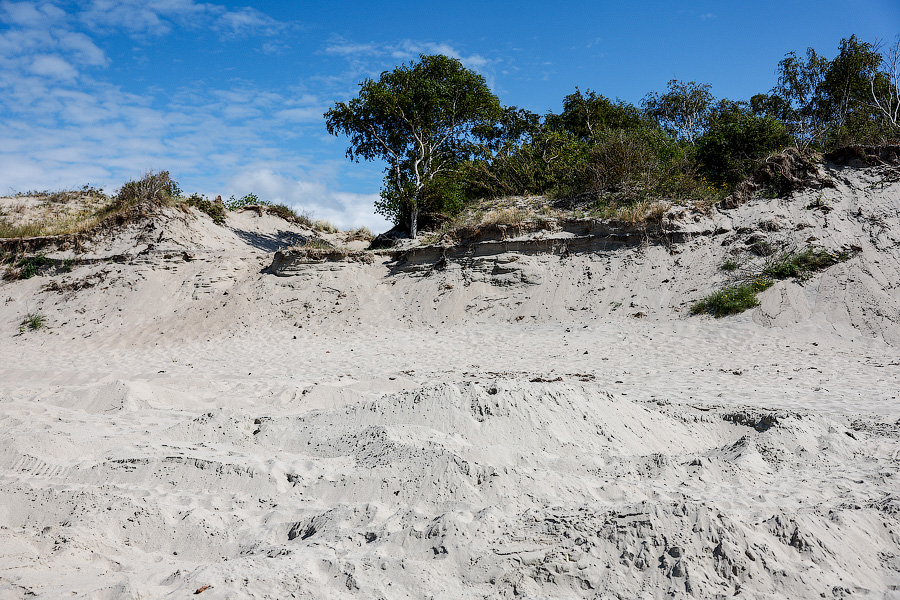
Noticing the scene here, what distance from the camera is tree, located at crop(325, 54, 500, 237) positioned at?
60.8 ft

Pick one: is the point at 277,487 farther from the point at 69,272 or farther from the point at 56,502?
the point at 69,272

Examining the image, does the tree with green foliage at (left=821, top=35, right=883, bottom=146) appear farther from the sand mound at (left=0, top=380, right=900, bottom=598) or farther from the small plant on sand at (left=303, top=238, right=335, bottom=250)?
the sand mound at (left=0, top=380, right=900, bottom=598)

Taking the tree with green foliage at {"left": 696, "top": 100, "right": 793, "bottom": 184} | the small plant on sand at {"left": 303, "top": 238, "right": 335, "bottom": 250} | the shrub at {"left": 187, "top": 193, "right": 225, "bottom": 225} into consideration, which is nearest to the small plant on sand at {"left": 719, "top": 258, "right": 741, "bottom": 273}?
the tree with green foliage at {"left": 696, "top": 100, "right": 793, "bottom": 184}

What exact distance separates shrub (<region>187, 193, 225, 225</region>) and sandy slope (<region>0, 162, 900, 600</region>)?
29.8 ft

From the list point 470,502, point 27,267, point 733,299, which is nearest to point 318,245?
point 27,267

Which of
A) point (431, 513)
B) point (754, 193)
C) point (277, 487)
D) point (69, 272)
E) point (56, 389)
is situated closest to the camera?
point (431, 513)

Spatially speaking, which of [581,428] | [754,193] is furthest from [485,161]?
[581,428]

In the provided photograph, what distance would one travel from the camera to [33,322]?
49.0 ft

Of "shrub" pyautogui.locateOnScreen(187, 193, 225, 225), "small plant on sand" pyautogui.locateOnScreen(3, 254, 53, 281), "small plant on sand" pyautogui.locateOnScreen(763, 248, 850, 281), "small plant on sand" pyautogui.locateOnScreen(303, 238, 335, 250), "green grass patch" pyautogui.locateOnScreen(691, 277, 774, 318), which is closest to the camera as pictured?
"green grass patch" pyautogui.locateOnScreen(691, 277, 774, 318)

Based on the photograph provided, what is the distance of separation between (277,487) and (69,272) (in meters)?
16.6

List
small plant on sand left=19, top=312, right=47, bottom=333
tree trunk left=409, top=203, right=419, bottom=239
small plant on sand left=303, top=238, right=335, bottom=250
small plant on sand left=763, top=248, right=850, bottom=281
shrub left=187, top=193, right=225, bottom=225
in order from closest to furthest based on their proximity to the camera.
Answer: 1. small plant on sand left=763, top=248, right=850, bottom=281
2. small plant on sand left=19, top=312, right=47, bottom=333
3. small plant on sand left=303, top=238, right=335, bottom=250
4. tree trunk left=409, top=203, right=419, bottom=239
5. shrub left=187, top=193, right=225, bottom=225

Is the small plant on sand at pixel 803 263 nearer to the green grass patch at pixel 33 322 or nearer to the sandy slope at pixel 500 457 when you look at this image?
the sandy slope at pixel 500 457

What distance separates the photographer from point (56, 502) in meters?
3.85

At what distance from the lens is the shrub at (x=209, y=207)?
19984 millimetres
